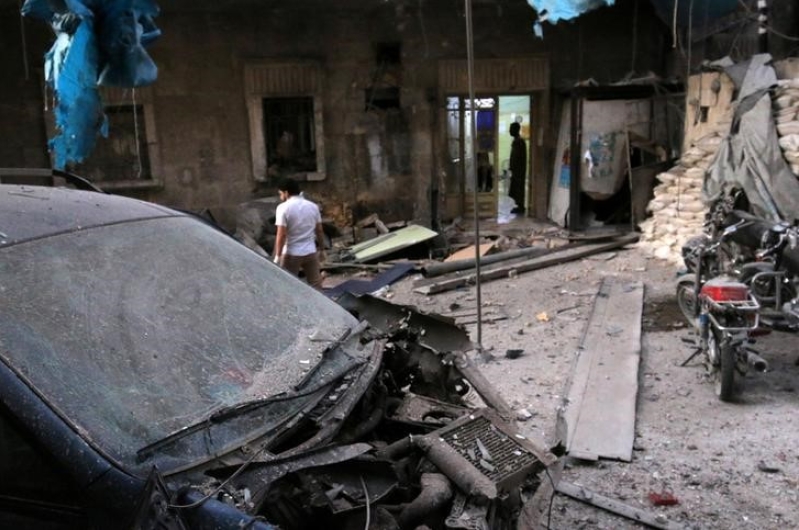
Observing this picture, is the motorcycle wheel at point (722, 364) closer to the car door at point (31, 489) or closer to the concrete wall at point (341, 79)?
the car door at point (31, 489)

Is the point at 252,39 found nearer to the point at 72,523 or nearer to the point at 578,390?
the point at 578,390

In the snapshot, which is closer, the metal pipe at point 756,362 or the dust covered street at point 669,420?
the dust covered street at point 669,420

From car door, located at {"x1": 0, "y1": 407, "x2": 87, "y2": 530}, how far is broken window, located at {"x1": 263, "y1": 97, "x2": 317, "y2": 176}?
425 inches

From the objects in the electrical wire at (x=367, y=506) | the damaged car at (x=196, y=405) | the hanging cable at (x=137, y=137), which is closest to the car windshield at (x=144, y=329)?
the damaged car at (x=196, y=405)

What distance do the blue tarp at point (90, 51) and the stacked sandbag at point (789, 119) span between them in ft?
23.2

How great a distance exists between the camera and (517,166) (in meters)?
13.7

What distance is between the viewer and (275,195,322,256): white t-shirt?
7.00 m

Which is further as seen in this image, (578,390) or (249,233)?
(249,233)

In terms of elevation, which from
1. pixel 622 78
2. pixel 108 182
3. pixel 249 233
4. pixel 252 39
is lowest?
pixel 249 233

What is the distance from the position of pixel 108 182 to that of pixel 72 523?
444 inches

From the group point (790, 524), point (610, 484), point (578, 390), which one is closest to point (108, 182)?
point (578, 390)

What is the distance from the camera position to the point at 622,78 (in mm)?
12117

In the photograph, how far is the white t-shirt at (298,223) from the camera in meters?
7.00

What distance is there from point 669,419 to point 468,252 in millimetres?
5843
